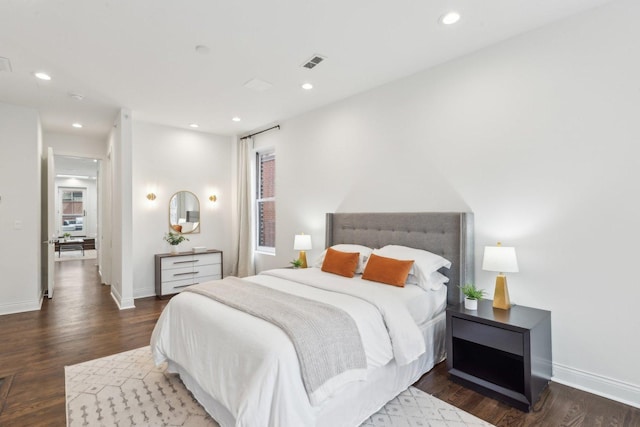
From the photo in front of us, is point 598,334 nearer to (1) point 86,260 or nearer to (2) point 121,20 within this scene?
(2) point 121,20

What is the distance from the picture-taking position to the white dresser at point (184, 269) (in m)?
5.03

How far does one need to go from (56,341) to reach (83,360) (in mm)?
741

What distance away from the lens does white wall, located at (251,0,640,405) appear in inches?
88.2

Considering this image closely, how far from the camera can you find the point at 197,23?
250 cm

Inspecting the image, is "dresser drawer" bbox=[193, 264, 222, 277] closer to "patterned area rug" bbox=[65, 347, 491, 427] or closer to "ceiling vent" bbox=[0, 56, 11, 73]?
"patterned area rug" bbox=[65, 347, 491, 427]

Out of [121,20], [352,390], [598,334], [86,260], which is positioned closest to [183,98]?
[121,20]

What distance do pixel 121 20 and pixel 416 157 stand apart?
2.90 meters

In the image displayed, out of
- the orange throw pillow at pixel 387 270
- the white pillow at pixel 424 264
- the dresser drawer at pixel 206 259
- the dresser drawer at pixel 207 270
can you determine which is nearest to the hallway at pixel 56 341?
the dresser drawer at pixel 207 270

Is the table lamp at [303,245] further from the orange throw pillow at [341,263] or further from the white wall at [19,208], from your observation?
the white wall at [19,208]

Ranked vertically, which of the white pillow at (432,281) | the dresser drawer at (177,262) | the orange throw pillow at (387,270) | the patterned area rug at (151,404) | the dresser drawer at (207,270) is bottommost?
the patterned area rug at (151,404)

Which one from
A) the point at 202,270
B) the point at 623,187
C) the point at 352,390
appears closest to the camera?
the point at 352,390

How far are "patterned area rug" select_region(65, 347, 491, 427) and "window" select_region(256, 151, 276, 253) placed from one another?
3.10 metres

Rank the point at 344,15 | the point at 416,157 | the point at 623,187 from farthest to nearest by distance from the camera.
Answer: the point at 416,157 → the point at 344,15 → the point at 623,187

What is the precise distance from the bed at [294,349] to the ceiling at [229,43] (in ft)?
5.26
